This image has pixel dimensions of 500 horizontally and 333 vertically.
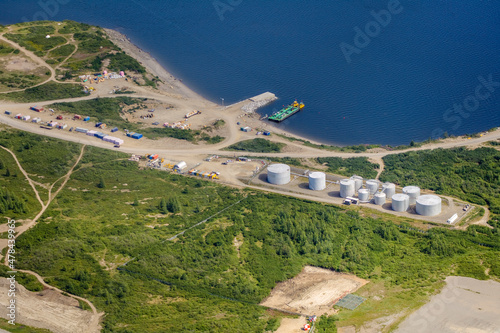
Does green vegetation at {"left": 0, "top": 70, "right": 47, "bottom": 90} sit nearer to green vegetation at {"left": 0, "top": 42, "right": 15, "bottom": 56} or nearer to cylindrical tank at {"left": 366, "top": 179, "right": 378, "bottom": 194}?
green vegetation at {"left": 0, "top": 42, "right": 15, "bottom": 56}

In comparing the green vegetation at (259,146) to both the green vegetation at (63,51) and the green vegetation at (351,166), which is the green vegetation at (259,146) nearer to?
the green vegetation at (351,166)

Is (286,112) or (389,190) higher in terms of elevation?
(286,112)

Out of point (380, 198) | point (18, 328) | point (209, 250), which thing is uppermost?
point (380, 198)

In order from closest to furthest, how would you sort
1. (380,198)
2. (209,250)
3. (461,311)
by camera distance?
(461,311) → (209,250) → (380,198)

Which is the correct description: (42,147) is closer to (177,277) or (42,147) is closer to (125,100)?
(125,100)

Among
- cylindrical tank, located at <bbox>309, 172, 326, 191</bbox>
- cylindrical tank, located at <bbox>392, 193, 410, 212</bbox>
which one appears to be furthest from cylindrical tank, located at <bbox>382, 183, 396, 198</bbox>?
cylindrical tank, located at <bbox>309, 172, 326, 191</bbox>

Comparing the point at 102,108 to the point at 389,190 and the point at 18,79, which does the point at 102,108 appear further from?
the point at 389,190

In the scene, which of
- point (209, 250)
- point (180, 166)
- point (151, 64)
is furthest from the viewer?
point (151, 64)

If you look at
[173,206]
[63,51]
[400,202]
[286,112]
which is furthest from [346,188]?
[63,51]
